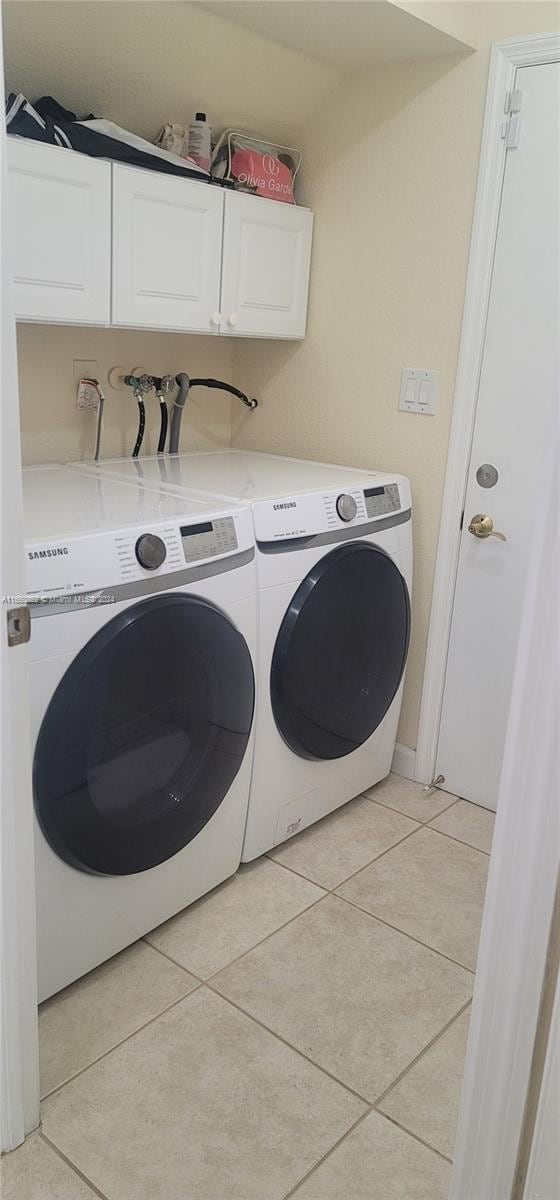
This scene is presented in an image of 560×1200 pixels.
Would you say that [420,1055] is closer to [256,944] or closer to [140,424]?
[256,944]

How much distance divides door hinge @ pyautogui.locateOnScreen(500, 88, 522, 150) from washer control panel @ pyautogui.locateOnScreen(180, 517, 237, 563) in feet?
3.85

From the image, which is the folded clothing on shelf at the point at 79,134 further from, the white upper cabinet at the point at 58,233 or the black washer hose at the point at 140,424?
the black washer hose at the point at 140,424

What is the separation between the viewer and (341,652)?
7.18 ft

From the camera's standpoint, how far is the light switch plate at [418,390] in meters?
2.40

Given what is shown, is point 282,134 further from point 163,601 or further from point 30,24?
point 163,601

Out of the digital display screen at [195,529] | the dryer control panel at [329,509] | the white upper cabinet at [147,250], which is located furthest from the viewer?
the dryer control panel at [329,509]

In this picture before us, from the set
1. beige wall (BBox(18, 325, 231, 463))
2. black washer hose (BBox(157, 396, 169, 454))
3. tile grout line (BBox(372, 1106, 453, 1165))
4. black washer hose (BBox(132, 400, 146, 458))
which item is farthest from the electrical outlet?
tile grout line (BBox(372, 1106, 453, 1165))

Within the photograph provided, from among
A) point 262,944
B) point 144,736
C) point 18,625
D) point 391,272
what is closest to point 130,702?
point 144,736

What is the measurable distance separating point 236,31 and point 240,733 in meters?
1.62

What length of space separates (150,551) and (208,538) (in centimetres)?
18

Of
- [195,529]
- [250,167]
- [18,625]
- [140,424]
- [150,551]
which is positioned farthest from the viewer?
[140,424]

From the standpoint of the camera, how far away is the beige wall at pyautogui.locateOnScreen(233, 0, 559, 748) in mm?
2242

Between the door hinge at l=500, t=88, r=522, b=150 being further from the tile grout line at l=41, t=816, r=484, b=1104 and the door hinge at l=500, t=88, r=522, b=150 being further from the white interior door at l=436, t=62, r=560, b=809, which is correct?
the tile grout line at l=41, t=816, r=484, b=1104

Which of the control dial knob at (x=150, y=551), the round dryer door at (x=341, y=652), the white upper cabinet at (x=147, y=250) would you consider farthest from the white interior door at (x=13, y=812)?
the round dryer door at (x=341, y=652)
